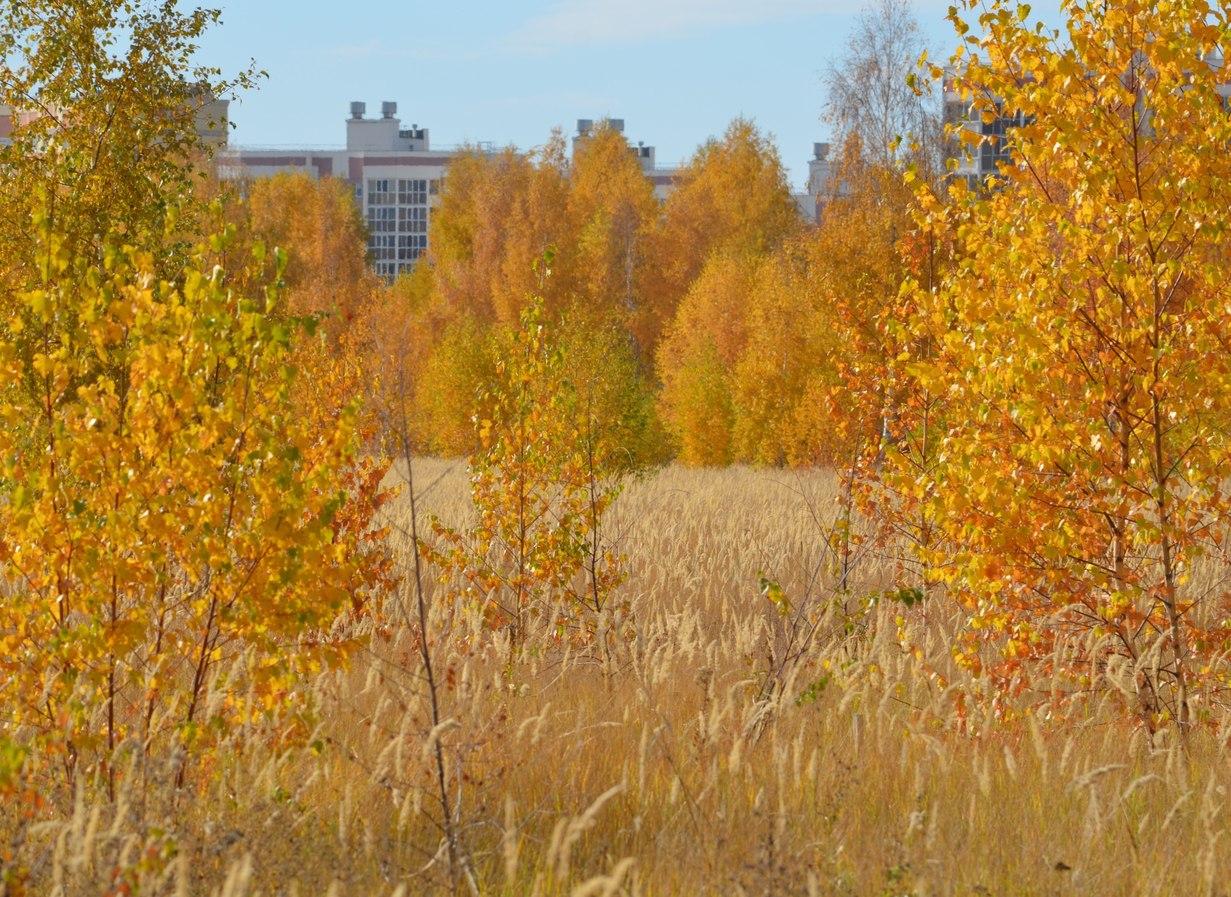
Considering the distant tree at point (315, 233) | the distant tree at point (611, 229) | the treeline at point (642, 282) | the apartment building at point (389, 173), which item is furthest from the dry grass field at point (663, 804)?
the apartment building at point (389, 173)

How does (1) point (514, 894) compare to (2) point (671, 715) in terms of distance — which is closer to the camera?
(1) point (514, 894)

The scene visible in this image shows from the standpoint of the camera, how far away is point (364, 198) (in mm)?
115188

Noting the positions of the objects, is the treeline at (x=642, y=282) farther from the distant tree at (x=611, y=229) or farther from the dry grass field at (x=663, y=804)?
the dry grass field at (x=663, y=804)

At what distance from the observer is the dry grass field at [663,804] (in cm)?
367

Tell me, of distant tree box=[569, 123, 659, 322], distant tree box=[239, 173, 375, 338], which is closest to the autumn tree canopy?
distant tree box=[569, 123, 659, 322]

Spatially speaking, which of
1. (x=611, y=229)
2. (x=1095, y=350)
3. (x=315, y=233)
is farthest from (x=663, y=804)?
(x=315, y=233)

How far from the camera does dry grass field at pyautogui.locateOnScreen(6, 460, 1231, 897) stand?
367cm

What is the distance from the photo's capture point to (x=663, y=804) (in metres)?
4.56

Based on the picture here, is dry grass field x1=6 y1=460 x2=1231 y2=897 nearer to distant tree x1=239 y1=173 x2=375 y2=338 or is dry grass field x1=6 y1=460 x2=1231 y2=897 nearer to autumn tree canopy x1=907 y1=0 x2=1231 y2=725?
autumn tree canopy x1=907 y1=0 x2=1231 y2=725

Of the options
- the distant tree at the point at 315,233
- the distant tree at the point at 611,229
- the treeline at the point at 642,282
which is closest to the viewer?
the treeline at the point at 642,282

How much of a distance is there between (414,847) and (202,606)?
1.02m

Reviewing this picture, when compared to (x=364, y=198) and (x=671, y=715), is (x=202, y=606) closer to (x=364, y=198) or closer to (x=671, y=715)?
(x=671, y=715)

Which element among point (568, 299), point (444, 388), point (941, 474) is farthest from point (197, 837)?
point (568, 299)

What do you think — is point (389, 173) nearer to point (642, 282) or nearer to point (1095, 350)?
point (642, 282)
